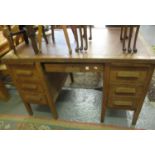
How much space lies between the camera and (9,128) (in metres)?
1.58

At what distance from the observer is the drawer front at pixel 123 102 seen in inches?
49.9

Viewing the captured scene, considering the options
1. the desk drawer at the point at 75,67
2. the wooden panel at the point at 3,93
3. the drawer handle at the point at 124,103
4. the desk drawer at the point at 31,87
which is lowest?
the wooden panel at the point at 3,93

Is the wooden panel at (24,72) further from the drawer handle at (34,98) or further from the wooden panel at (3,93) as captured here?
the wooden panel at (3,93)

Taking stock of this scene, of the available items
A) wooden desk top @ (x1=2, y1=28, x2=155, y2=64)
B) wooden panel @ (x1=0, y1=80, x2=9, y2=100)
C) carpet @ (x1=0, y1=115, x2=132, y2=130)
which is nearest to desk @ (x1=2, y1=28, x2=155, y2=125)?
wooden desk top @ (x1=2, y1=28, x2=155, y2=64)

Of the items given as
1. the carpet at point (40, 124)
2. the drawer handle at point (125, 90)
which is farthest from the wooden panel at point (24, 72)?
the drawer handle at point (125, 90)

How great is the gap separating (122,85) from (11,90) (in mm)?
1605

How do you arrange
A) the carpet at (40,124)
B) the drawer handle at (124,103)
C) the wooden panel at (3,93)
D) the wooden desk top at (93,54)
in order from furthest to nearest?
the wooden panel at (3,93) → the carpet at (40,124) → the drawer handle at (124,103) → the wooden desk top at (93,54)

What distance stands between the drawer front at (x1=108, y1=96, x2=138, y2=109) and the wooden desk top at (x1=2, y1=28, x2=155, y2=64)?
39 cm

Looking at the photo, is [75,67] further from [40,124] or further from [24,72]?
[40,124]

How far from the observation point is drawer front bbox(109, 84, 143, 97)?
1.18m

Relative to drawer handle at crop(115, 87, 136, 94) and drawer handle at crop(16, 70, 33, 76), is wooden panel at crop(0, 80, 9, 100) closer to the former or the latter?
drawer handle at crop(16, 70, 33, 76)

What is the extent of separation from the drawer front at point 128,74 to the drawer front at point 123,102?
0.20 metres
